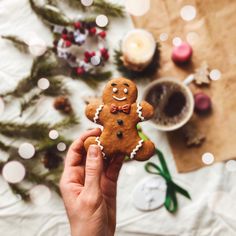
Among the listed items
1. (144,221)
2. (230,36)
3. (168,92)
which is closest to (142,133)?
(168,92)

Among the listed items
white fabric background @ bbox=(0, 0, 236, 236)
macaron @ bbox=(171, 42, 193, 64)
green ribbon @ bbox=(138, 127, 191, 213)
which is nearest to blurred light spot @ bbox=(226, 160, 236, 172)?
white fabric background @ bbox=(0, 0, 236, 236)

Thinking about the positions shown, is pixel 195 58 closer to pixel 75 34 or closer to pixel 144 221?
pixel 75 34

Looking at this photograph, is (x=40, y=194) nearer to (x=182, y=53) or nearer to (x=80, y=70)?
(x=80, y=70)

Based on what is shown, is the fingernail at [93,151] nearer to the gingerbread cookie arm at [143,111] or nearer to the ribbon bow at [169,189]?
the gingerbread cookie arm at [143,111]

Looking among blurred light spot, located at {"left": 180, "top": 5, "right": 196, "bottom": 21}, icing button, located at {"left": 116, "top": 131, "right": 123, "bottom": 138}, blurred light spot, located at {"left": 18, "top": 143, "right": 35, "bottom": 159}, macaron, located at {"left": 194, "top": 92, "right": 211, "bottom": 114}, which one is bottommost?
blurred light spot, located at {"left": 18, "top": 143, "right": 35, "bottom": 159}

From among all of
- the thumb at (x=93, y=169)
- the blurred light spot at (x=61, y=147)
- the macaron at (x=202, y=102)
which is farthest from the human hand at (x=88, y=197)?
the macaron at (x=202, y=102)

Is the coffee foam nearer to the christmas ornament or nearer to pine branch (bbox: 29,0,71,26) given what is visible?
the christmas ornament
